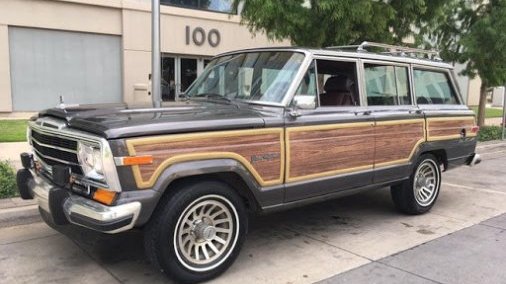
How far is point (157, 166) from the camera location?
153 inches

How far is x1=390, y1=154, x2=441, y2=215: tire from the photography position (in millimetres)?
6340

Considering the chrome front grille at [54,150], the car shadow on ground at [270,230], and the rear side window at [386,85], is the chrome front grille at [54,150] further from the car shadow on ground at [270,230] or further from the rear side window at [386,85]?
the rear side window at [386,85]

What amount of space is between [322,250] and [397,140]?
1671 millimetres

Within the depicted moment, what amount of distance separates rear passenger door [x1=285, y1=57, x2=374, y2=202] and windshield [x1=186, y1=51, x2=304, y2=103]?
19 cm


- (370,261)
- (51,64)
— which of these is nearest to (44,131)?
(370,261)

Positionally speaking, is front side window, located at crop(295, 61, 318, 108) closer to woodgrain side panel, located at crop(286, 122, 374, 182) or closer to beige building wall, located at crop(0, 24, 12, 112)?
woodgrain side panel, located at crop(286, 122, 374, 182)

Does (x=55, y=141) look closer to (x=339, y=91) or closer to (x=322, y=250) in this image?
(x=322, y=250)

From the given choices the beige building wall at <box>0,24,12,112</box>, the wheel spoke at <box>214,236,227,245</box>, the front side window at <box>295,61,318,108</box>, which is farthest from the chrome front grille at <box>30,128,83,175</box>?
the beige building wall at <box>0,24,12,112</box>

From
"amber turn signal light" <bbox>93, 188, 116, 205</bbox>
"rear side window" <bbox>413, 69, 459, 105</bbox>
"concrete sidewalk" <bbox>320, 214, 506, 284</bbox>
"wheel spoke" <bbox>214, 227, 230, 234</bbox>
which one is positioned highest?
"rear side window" <bbox>413, 69, 459, 105</bbox>

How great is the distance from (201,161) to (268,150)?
71cm

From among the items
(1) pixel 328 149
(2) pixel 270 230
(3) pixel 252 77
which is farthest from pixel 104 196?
(2) pixel 270 230

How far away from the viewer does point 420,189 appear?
6547 millimetres

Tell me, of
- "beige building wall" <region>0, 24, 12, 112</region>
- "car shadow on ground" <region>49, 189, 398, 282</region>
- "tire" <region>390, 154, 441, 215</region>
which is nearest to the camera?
"car shadow on ground" <region>49, 189, 398, 282</region>

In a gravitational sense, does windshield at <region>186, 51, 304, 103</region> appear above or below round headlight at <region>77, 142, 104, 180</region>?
above
